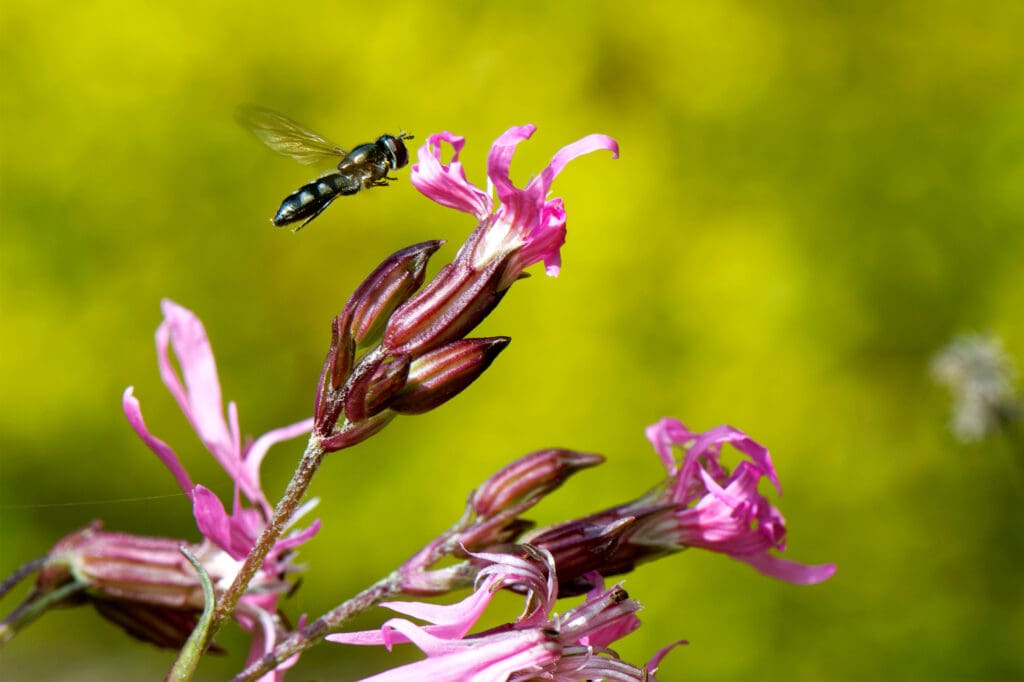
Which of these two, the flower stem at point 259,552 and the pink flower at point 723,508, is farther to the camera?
the pink flower at point 723,508

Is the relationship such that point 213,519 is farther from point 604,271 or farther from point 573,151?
point 604,271

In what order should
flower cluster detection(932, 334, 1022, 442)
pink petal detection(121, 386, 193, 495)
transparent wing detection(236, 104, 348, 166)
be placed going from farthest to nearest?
flower cluster detection(932, 334, 1022, 442) → transparent wing detection(236, 104, 348, 166) → pink petal detection(121, 386, 193, 495)

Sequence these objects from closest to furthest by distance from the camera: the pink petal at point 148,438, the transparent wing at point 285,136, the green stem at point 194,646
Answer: the green stem at point 194,646
the pink petal at point 148,438
the transparent wing at point 285,136

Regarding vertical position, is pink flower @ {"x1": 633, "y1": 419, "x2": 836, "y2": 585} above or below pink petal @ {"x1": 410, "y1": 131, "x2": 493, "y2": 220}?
below

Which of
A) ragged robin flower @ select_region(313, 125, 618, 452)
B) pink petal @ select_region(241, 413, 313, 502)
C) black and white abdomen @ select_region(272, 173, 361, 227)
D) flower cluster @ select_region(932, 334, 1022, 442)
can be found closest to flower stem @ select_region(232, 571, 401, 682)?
ragged robin flower @ select_region(313, 125, 618, 452)

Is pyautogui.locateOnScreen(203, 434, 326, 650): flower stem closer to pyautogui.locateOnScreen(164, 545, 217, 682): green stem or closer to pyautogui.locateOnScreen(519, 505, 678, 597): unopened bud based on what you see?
pyautogui.locateOnScreen(164, 545, 217, 682): green stem

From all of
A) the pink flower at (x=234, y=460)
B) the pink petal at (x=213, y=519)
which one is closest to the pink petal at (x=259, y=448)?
the pink flower at (x=234, y=460)

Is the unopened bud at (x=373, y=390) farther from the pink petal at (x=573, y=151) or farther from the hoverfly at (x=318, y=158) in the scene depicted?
the hoverfly at (x=318, y=158)
